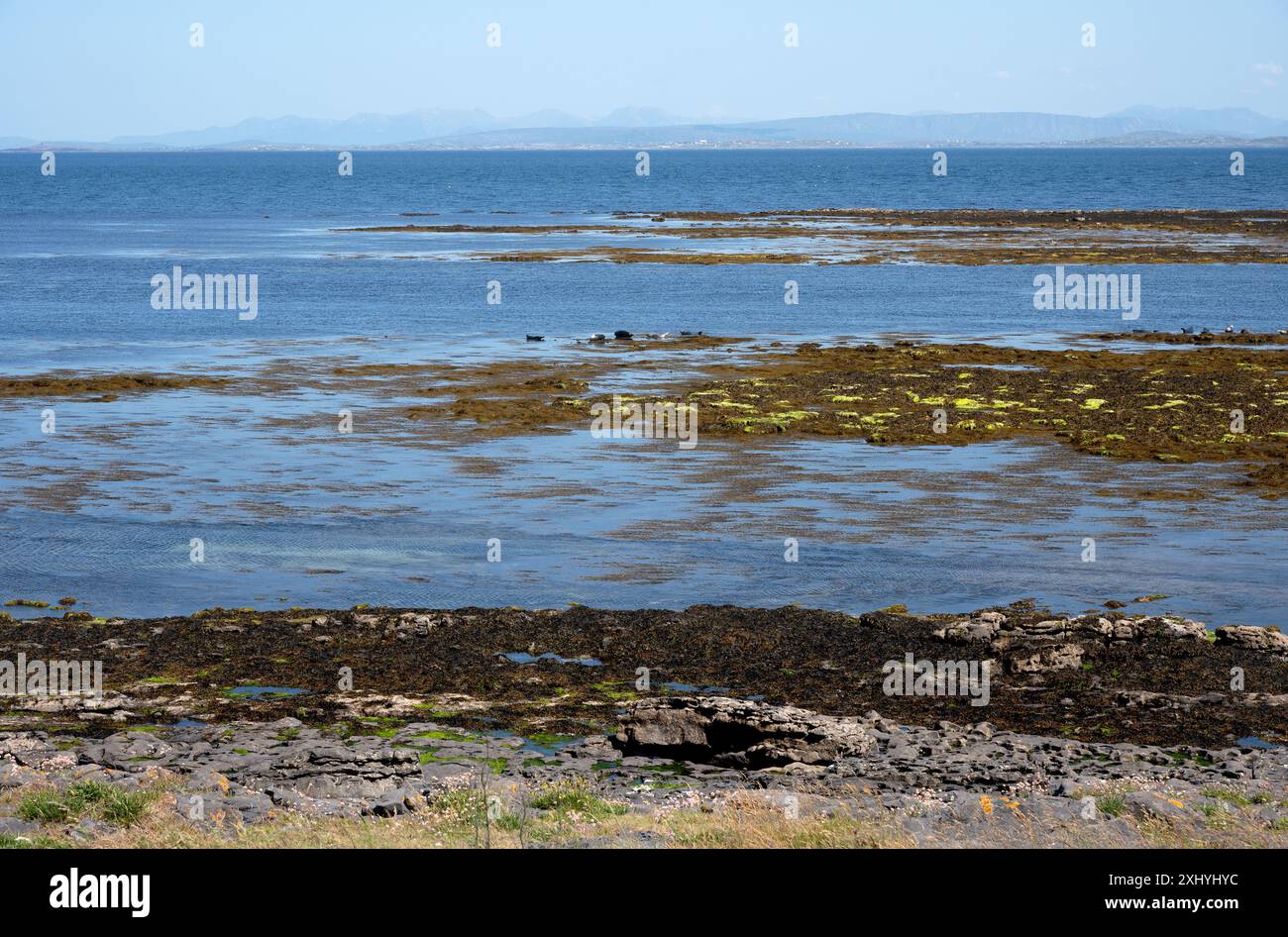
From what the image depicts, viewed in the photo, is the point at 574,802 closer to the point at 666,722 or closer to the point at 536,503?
the point at 666,722

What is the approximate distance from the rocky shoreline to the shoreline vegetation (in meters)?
57.7

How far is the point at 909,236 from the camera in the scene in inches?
3620

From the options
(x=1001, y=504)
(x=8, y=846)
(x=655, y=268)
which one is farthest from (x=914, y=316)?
(x=8, y=846)

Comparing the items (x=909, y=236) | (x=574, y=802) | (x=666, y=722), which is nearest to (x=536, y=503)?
(x=666, y=722)

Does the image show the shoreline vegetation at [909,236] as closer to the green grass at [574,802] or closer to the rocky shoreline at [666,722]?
the rocky shoreline at [666,722]

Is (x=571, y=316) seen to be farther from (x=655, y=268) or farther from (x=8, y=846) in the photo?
(x=8, y=846)

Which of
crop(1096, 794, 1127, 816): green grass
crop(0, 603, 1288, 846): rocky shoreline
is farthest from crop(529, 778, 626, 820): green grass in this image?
crop(1096, 794, 1127, 816): green grass

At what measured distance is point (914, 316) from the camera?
5009 cm

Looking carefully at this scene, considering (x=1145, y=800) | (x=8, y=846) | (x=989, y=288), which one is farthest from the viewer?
(x=989, y=288)

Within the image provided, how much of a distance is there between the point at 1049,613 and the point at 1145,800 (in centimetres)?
635

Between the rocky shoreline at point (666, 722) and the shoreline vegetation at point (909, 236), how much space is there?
57.7 m

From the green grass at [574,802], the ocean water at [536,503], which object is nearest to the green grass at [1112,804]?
the green grass at [574,802]

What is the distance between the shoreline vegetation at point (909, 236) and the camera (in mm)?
74625

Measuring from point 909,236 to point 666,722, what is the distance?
269 ft
